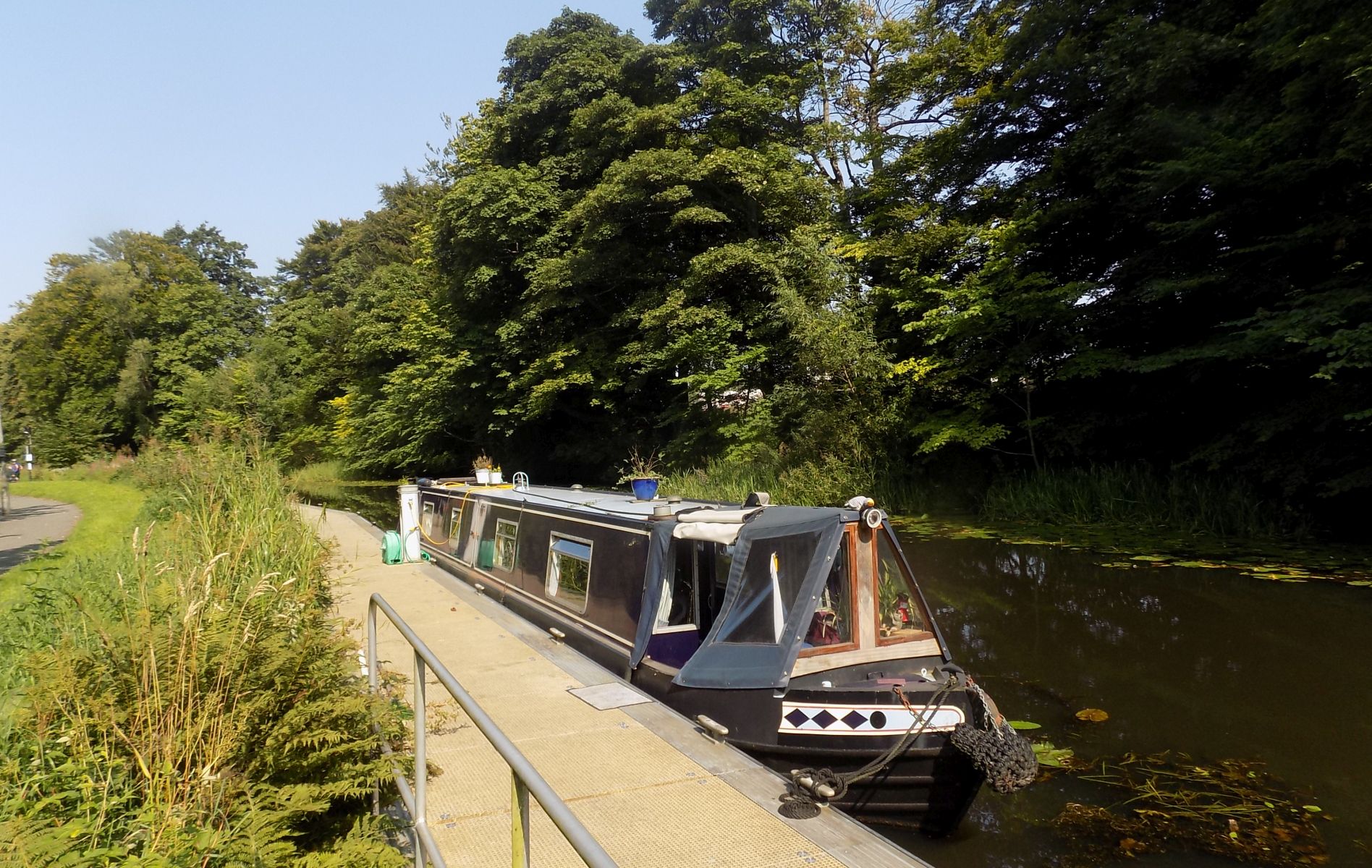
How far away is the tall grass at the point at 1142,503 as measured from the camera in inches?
522

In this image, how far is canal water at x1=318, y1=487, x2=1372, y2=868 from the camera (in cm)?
557

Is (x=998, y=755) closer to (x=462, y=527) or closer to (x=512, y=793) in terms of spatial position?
(x=512, y=793)

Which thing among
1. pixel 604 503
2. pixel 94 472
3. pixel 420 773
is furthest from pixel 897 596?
pixel 94 472

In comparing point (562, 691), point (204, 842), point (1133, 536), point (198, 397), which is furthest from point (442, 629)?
point (198, 397)

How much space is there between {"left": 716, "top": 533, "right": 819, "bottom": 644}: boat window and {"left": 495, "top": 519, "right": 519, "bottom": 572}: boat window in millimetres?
4540

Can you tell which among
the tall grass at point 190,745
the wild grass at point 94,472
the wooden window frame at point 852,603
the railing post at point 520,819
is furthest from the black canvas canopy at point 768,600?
the wild grass at point 94,472

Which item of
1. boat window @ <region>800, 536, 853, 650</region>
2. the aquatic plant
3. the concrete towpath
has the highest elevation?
boat window @ <region>800, 536, 853, 650</region>

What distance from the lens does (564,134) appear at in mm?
27594

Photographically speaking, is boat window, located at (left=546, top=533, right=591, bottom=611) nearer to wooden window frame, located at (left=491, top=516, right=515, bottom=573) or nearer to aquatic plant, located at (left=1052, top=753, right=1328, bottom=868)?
wooden window frame, located at (left=491, top=516, right=515, bottom=573)

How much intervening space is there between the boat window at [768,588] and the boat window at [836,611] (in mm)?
187

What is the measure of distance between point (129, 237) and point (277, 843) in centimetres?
5882

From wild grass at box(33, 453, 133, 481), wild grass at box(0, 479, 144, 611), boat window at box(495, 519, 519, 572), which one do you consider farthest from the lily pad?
wild grass at box(33, 453, 133, 481)

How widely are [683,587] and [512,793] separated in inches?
172

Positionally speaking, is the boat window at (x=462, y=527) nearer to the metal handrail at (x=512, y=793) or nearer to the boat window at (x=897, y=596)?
the boat window at (x=897, y=596)
